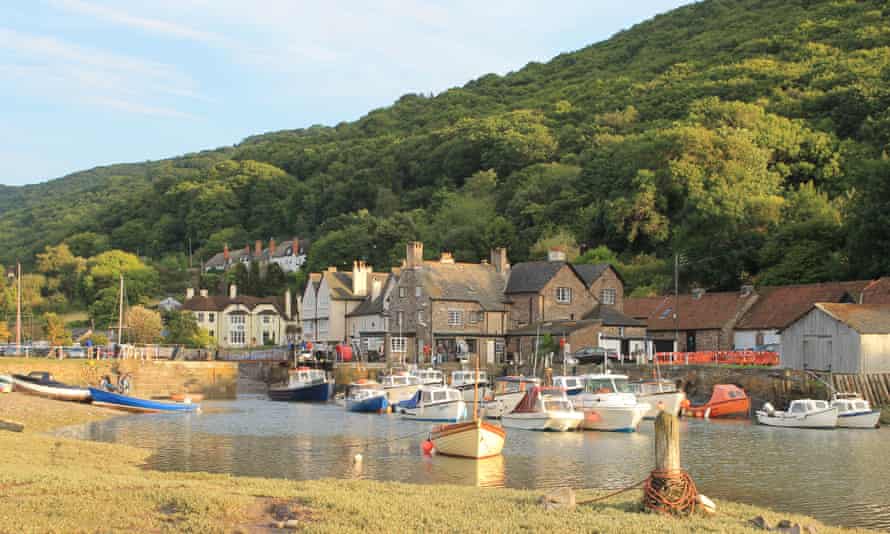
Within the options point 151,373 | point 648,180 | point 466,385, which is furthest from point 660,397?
point 648,180

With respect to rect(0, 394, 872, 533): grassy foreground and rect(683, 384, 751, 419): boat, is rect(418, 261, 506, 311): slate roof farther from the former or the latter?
rect(0, 394, 872, 533): grassy foreground

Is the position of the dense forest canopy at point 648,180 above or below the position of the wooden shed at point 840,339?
above

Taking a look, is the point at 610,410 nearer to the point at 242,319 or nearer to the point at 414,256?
the point at 414,256

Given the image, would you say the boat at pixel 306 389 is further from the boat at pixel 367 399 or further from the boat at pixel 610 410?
the boat at pixel 610 410

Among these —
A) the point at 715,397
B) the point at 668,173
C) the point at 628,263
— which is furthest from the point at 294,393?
the point at 668,173

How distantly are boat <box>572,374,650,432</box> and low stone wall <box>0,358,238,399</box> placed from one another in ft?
102

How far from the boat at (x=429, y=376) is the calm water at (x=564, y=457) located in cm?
1161

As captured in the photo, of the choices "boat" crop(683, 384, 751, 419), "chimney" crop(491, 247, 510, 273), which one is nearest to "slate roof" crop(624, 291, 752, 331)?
"chimney" crop(491, 247, 510, 273)

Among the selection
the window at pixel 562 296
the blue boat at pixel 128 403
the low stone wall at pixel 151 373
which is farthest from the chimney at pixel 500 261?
the blue boat at pixel 128 403

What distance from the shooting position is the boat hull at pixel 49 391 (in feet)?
174

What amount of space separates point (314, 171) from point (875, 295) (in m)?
148

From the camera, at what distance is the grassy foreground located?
1609cm

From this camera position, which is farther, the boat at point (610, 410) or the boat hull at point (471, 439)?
the boat at point (610, 410)

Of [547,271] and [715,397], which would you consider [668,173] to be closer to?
[547,271]
